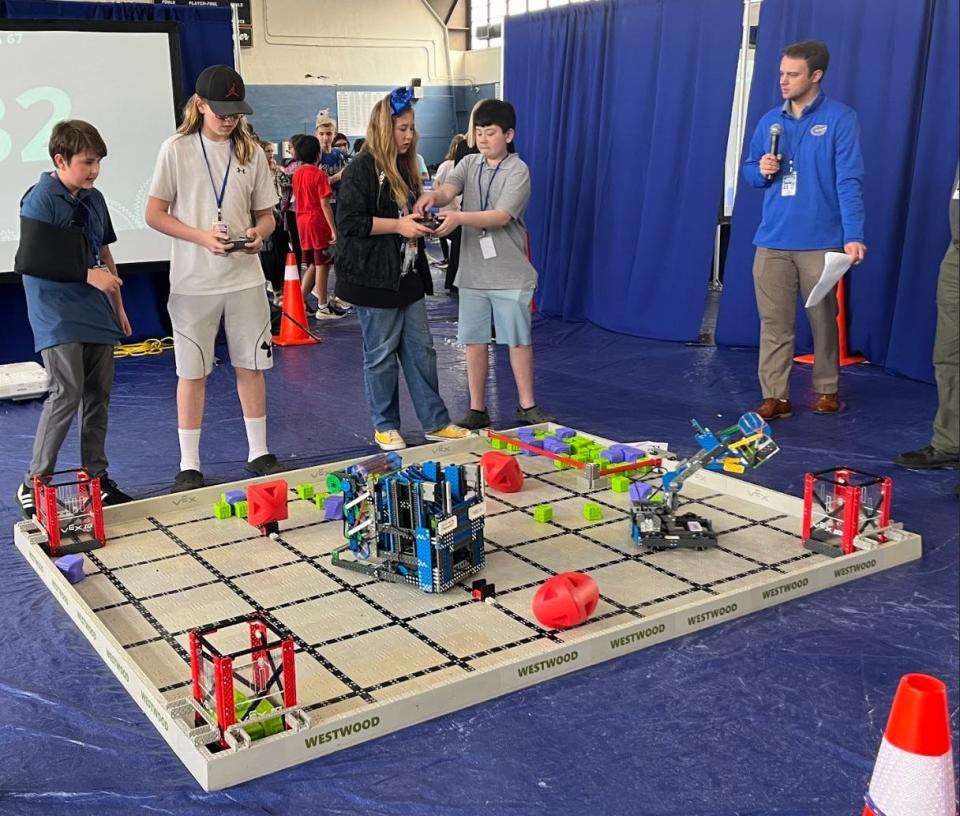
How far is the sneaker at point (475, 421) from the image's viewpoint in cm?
448

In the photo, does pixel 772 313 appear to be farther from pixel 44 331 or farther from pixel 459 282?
pixel 44 331

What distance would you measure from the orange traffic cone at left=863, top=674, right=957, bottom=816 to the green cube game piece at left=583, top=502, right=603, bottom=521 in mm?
1865

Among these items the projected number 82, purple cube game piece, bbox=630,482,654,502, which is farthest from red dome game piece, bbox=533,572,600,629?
the projected number 82

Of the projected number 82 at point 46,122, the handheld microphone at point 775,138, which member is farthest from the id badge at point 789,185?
the projected number 82 at point 46,122

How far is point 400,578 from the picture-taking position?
2.88 metres

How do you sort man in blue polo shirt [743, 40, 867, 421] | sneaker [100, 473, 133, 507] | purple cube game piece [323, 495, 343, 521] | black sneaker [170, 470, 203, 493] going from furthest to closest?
man in blue polo shirt [743, 40, 867, 421] → black sneaker [170, 470, 203, 493] → sneaker [100, 473, 133, 507] → purple cube game piece [323, 495, 343, 521]

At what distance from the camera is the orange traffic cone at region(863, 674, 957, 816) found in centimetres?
148

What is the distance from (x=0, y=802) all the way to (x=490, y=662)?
40.4 inches

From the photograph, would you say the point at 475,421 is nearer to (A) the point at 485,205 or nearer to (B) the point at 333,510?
(A) the point at 485,205

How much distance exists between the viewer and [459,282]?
447 centimetres

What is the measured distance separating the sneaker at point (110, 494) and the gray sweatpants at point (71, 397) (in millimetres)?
60

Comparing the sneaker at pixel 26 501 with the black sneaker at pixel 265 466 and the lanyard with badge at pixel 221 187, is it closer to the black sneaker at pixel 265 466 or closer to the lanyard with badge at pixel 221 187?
the black sneaker at pixel 265 466

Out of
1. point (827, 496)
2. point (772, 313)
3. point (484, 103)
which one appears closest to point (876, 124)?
point (772, 313)

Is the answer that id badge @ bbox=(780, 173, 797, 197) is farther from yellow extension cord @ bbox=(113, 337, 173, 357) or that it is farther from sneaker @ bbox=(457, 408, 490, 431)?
A: yellow extension cord @ bbox=(113, 337, 173, 357)
